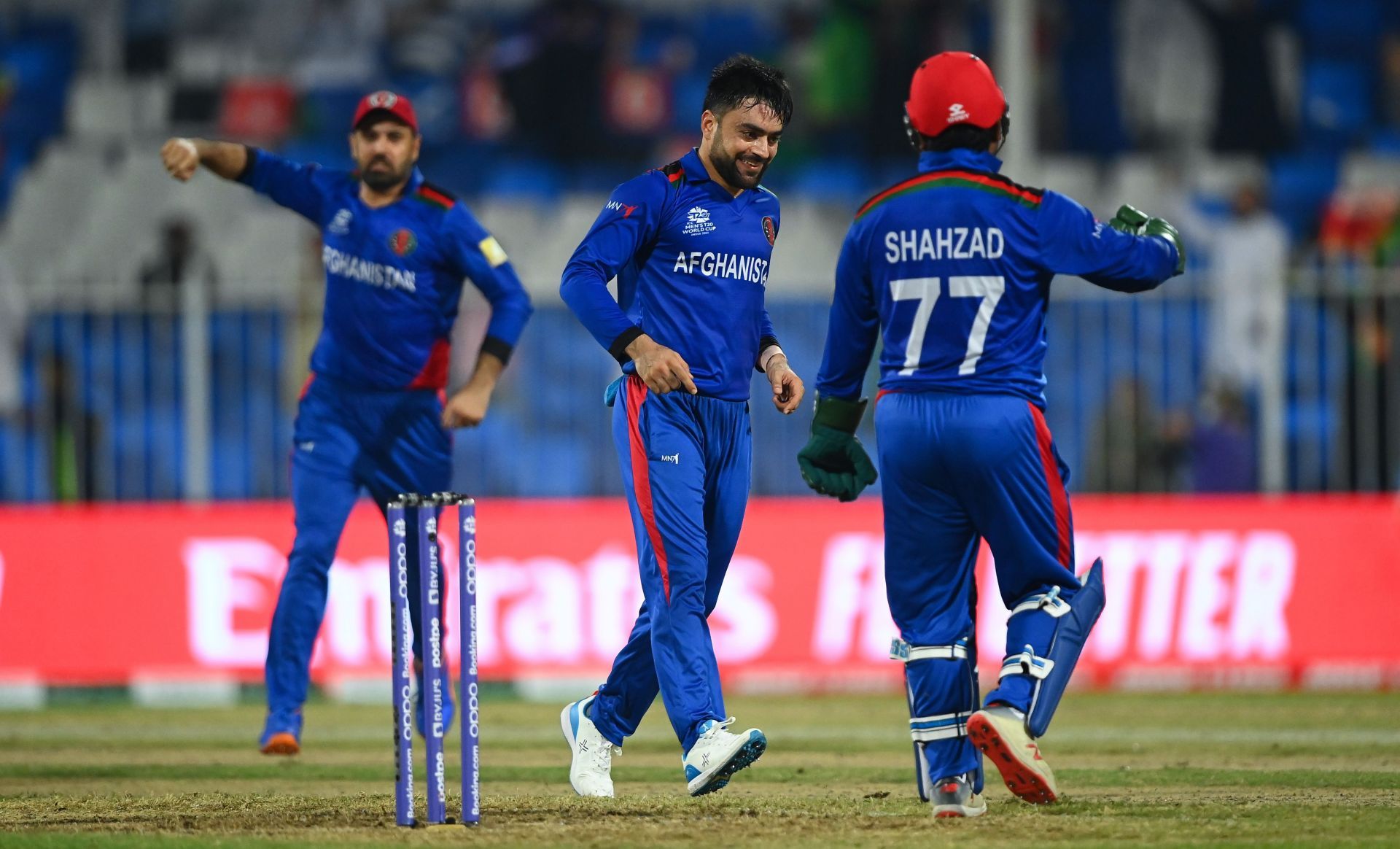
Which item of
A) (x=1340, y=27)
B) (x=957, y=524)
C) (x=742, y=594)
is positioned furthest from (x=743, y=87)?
(x=1340, y=27)

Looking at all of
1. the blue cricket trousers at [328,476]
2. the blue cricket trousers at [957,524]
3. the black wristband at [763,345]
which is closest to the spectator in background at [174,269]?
the blue cricket trousers at [328,476]

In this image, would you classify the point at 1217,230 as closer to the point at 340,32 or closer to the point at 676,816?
the point at 340,32

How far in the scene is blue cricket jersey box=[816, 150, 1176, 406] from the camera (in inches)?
241

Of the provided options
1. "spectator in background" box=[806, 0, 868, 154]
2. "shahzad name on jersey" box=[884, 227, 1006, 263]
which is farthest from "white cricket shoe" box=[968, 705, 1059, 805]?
"spectator in background" box=[806, 0, 868, 154]

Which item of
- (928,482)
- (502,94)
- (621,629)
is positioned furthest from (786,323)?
(928,482)

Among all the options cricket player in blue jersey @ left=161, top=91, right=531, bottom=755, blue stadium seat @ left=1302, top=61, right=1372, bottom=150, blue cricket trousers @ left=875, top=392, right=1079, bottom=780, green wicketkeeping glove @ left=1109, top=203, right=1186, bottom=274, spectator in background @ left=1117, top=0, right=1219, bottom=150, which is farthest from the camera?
spectator in background @ left=1117, top=0, right=1219, bottom=150

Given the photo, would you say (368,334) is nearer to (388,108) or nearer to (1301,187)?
(388,108)

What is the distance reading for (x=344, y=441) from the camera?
861 centimetres

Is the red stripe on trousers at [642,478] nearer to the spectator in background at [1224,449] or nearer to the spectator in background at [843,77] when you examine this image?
the spectator in background at [1224,449]

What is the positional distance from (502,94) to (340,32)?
7.07ft

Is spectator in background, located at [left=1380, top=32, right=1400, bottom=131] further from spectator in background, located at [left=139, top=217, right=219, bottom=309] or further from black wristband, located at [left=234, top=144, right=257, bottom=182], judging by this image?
black wristband, located at [left=234, top=144, right=257, bottom=182]

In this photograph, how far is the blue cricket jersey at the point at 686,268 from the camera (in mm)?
6598

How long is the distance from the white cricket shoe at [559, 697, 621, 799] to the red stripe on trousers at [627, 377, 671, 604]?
690 mm

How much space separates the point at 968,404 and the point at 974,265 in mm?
420
